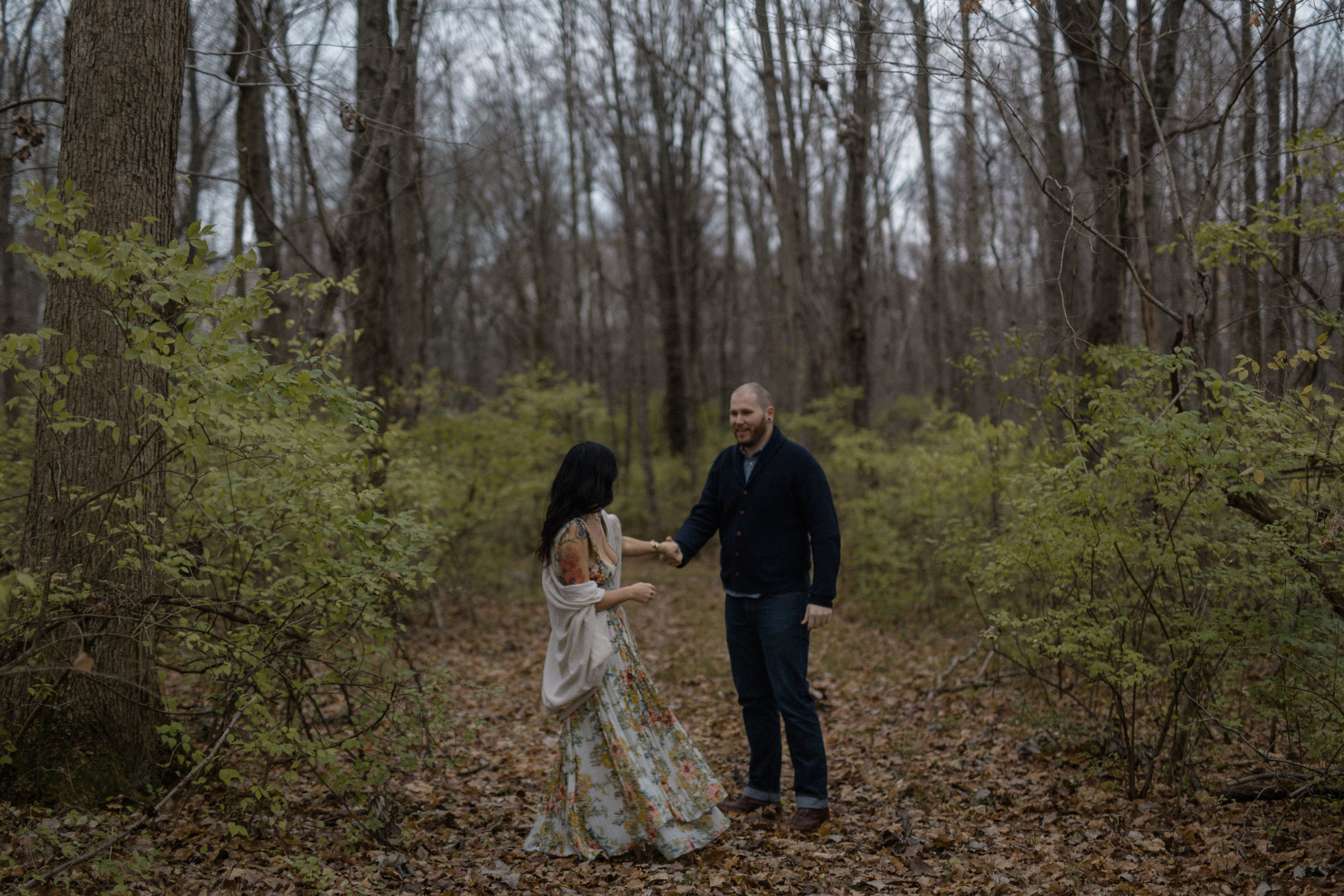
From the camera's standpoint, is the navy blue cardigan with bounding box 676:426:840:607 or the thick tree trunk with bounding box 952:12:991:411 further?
the thick tree trunk with bounding box 952:12:991:411

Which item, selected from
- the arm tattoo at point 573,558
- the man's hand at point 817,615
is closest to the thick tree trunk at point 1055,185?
the man's hand at point 817,615

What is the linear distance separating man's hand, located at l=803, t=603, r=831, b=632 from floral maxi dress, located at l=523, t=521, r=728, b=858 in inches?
30.8

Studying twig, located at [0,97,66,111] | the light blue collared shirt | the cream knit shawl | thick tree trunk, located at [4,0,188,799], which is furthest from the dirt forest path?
twig, located at [0,97,66,111]

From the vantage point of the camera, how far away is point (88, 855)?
8.89 feet

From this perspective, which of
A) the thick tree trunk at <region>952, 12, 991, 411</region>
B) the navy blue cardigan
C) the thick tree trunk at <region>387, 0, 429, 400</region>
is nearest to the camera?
the navy blue cardigan

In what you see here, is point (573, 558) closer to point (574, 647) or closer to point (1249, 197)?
point (574, 647)

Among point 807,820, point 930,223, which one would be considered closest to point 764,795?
point 807,820

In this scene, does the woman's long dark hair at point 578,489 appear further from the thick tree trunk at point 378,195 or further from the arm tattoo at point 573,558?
the thick tree trunk at point 378,195

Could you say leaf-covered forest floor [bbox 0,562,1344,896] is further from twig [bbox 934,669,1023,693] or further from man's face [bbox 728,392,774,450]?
man's face [bbox 728,392,774,450]

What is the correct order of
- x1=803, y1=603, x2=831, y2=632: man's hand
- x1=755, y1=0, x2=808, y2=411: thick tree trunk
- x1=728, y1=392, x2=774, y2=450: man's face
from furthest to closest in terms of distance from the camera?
x1=755, y1=0, x2=808, y2=411: thick tree trunk
x1=728, y1=392, x2=774, y2=450: man's face
x1=803, y1=603, x2=831, y2=632: man's hand

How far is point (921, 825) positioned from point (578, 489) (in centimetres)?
232

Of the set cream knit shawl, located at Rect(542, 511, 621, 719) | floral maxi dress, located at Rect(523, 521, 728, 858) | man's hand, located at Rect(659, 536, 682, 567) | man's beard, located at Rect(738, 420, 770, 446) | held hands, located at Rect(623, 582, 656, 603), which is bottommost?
floral maxi dress, located at Rect(523, 521, 728, 858)

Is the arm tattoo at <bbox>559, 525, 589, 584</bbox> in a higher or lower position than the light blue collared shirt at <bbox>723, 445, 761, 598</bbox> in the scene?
lower

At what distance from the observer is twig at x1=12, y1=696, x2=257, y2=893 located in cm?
268
